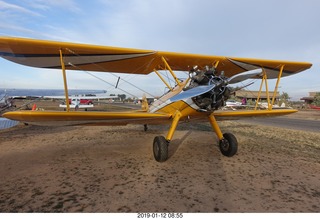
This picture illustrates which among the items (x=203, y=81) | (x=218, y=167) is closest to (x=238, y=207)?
(x=218, y=167)

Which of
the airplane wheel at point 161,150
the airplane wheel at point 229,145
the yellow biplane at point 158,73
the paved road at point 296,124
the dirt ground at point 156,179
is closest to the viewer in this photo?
the dirt ground at point 156,179

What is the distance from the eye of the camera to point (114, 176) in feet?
14.1

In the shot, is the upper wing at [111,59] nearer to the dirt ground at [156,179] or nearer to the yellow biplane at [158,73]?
the yellow biplane at [158,73]

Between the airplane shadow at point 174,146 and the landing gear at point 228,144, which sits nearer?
the landing gear at point 228,144

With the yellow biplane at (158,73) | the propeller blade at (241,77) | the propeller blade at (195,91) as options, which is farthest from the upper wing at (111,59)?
the propeller blade at (241,77)

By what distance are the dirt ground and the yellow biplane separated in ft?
2.61

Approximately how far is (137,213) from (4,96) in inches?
642

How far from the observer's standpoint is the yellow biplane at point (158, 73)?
4.75 m

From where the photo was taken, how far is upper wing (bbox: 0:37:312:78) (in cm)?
494

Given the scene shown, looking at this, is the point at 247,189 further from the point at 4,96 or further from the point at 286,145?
the point at 4,96

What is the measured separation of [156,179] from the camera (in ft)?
13.6

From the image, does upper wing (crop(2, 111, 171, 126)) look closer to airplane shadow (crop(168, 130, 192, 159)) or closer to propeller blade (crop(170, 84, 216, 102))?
propeller blade (crop(170, 84, 216, 102))

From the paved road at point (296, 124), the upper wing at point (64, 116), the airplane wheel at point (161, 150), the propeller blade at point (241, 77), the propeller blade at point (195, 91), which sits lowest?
the paved road at point (296, 124)

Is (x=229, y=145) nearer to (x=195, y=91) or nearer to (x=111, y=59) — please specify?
(x=195, y=91)
